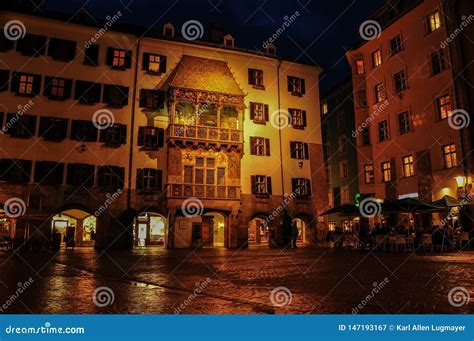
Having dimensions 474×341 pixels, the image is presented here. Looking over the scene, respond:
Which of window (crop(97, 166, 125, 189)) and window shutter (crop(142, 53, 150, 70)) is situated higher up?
window shutter (crop(142, 53, 150, 70))

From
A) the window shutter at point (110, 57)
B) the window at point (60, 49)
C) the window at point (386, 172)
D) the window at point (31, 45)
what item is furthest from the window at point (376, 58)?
the window at point (31, 45)

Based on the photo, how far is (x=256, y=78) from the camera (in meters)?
30.9

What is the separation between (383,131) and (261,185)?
31.7 ft

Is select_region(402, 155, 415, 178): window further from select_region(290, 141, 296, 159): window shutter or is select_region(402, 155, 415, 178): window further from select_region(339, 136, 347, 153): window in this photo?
select_region(339, 136, 347, 153): window

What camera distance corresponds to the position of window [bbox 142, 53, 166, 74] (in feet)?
91.1

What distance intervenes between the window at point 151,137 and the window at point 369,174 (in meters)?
15.3

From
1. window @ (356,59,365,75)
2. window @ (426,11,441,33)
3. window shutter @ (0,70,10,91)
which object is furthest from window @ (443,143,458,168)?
window shutter @ (0,70,10,91)

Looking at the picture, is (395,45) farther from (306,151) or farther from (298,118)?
(306,151)

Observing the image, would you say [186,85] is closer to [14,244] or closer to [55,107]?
[55,107]

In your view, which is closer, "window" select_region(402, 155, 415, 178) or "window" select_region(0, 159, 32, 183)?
"window" select_region(0, 159, 32, 183)

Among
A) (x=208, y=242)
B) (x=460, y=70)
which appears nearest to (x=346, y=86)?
(x=460, y=70)

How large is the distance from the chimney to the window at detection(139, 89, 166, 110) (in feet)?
25.9

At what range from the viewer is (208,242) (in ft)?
97.6

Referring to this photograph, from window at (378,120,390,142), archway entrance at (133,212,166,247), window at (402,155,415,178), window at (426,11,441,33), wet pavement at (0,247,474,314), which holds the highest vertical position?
window at (426,11,441,33)
